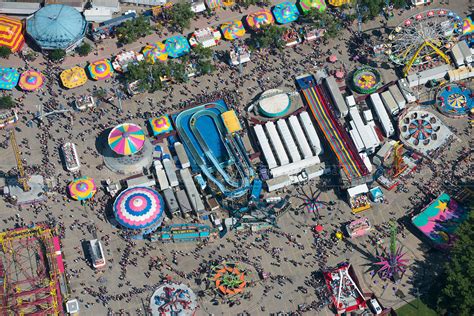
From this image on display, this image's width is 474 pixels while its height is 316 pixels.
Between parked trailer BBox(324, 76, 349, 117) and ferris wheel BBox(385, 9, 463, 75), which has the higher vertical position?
ferris wheel BBox(385, 9, 463, 75)

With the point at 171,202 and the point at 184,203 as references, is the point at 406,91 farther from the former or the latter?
the point at 171,202

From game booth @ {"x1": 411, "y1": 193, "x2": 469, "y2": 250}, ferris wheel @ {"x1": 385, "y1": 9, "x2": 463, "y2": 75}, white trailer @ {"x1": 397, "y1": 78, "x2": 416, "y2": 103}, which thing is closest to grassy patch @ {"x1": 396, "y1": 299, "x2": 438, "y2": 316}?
game booth @ {"x1": 411, "y1": 193, "x2": 469, "y2": 250}

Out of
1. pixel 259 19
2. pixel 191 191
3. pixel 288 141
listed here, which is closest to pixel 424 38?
pixel 259 19

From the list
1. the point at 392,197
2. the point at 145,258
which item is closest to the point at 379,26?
the point at 392,197

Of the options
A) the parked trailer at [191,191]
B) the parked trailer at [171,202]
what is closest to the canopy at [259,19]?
the parked trailer at [191,191]

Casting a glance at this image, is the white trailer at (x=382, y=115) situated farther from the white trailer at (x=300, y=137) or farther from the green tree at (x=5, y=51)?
the green tree at (x=5, y=51)

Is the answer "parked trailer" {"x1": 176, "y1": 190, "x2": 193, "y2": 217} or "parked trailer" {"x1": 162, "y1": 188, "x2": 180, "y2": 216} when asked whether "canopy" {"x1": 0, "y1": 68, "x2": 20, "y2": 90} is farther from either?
"parked trailer" {"x1": 176, "y1": 190, "x2": 193, "y2": 217}

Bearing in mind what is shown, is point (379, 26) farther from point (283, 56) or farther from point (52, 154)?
point (52, 154)
